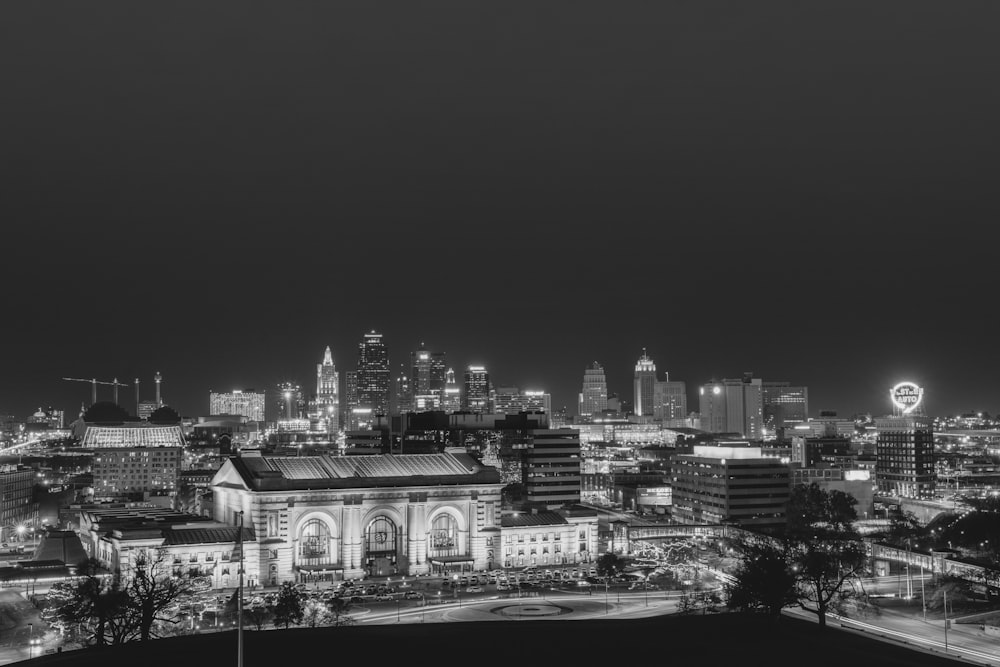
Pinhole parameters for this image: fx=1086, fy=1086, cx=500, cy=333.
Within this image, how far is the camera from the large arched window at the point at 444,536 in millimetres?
119938

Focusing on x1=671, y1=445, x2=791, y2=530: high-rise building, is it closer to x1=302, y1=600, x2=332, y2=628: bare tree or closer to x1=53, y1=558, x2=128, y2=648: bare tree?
x1=302, y1=600, x2=332, y2=628: bare tree

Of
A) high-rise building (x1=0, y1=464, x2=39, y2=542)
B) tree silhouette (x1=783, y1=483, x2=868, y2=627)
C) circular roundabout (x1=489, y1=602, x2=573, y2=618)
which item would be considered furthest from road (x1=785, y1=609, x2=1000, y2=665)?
high-rise building (x1=0, y1=464, x2=39, y2=542)

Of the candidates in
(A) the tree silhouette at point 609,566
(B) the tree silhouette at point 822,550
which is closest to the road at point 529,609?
(A) the tree silhouette at point 609,566

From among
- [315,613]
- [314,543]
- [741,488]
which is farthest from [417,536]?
[741,488]

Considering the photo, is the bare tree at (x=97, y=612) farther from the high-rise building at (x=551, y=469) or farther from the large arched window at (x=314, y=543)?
the high-rise building at (x=551, y=469)

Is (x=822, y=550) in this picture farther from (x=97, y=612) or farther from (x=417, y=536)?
(x=97, y=612)

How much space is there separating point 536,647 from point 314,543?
53.2 metres

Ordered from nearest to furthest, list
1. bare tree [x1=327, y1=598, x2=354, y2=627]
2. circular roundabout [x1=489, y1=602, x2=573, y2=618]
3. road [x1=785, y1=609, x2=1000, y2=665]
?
road [x1=785, y1=609, x2=1000, y2=665] < bare tree [x1=327, y1=598, x2=354, y2=627] < circular roundabout [x1=489, y1=602, x2=573, y2=618]

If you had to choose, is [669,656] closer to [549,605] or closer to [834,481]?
[549,605]

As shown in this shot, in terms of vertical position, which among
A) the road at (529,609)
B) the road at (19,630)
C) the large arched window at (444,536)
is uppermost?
the large arched window at (444,536)

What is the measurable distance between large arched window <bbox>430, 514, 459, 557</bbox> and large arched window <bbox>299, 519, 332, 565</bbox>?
39.6 ft

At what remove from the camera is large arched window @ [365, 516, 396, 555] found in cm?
11681

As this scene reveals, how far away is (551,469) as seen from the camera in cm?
17025

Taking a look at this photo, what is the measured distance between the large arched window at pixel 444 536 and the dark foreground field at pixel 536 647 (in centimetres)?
4445
